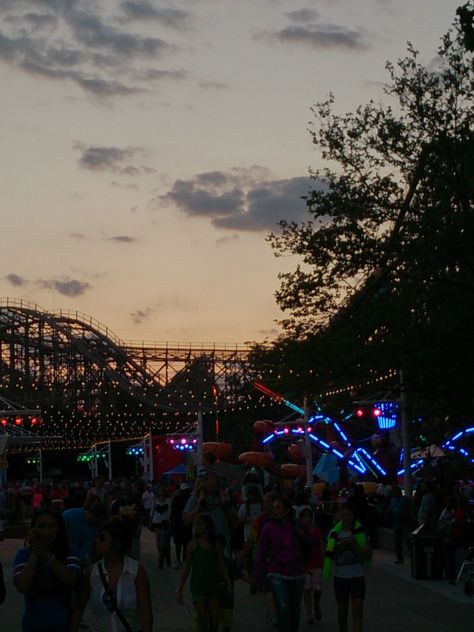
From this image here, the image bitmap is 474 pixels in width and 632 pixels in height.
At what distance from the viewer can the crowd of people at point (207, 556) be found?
7.04m

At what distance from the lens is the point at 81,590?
7.16m

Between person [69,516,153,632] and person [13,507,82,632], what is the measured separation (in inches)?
4.4

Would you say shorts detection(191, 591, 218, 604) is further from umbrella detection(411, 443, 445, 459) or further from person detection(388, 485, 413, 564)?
umbrella detection(411, 443, 445, 459)

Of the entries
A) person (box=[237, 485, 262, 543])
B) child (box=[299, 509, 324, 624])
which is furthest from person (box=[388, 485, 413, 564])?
child (box=[299, 509, 324, 624])

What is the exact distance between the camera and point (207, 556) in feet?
36.2

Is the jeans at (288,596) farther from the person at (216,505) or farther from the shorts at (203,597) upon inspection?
the person at (216,505)

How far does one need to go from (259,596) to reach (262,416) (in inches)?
2971

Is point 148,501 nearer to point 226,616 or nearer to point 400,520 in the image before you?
point 400,520

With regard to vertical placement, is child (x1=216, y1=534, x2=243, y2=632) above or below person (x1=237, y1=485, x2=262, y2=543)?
below

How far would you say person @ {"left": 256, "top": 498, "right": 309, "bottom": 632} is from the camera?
11.4 m

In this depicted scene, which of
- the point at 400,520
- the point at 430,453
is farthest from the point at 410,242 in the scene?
the point at 430,453

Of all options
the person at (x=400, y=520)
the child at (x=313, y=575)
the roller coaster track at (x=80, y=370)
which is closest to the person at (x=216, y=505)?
the child at (x=313, y=575)

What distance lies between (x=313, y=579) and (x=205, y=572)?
3570mm

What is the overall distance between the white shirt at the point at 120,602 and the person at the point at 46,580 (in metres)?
0.26
